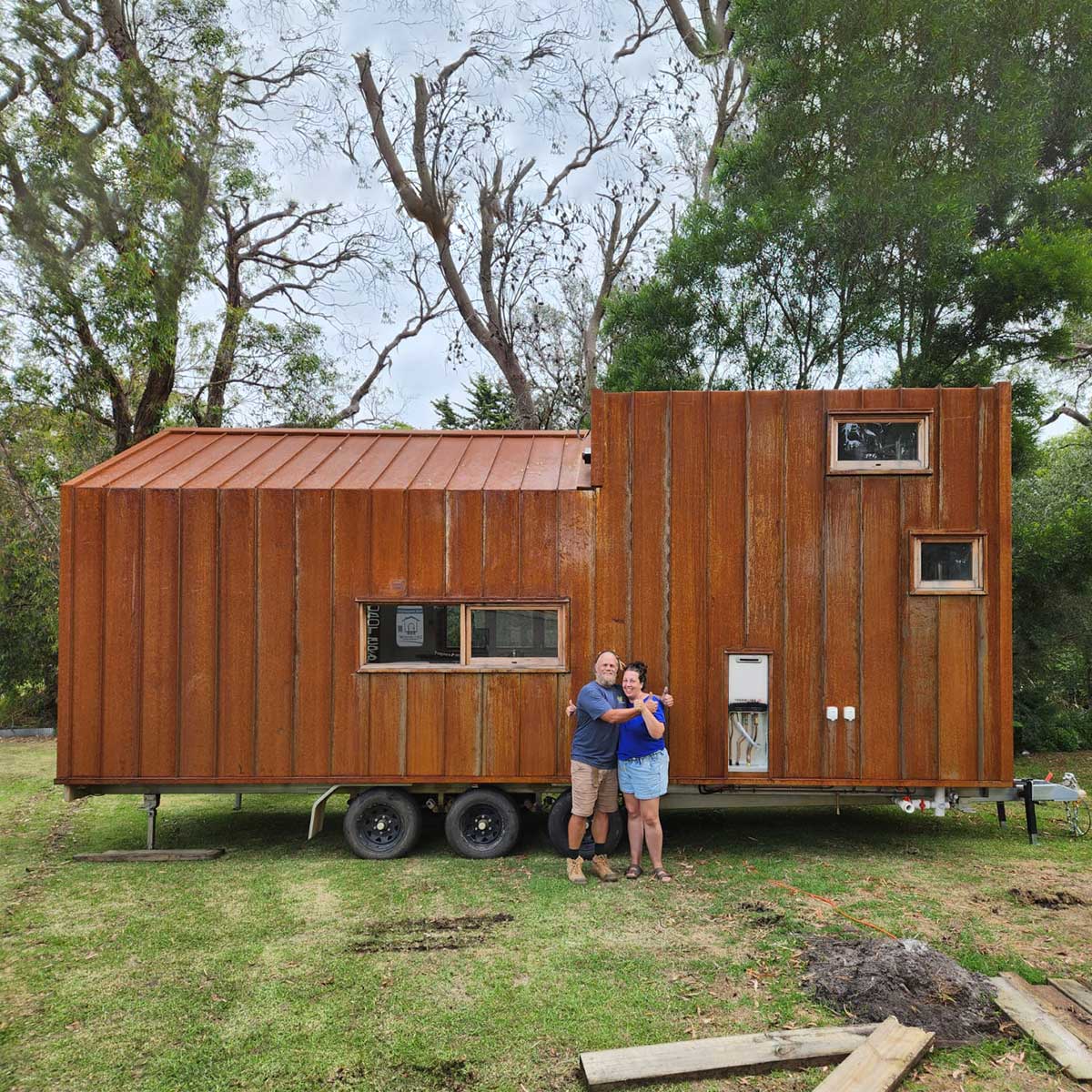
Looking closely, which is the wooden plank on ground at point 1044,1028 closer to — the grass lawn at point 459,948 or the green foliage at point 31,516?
the grass lawn at point 459,948

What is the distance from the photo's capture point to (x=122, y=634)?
20.6ft

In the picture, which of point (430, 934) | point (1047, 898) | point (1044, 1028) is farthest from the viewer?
point (1047, 898)

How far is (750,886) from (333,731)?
3.51m

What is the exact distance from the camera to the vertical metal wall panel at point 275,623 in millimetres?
6203

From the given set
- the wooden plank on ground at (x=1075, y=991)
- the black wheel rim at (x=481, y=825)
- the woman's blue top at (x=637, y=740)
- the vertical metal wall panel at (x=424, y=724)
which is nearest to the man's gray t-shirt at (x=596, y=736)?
the woman's blue top at (x=637, y=740)

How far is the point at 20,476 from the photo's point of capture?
42.8 ft

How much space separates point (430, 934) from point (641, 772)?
187cm

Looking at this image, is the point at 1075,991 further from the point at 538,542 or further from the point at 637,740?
the point at 538,542

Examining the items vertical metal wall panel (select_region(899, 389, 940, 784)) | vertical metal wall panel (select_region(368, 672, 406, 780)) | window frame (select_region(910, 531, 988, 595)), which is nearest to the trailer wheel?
Answer: vertical metal wall panel (select_region(368, 672, 406, 780))

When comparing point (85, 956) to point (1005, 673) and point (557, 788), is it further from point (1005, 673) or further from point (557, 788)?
point (1005, 673)

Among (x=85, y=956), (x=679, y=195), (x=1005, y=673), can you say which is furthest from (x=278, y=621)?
(x=679, y=195)

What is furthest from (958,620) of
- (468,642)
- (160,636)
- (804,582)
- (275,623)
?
(160,636)

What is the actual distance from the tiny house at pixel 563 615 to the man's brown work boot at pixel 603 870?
1.92ft

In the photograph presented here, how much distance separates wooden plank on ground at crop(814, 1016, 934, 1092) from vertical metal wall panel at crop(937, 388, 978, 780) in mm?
3033
